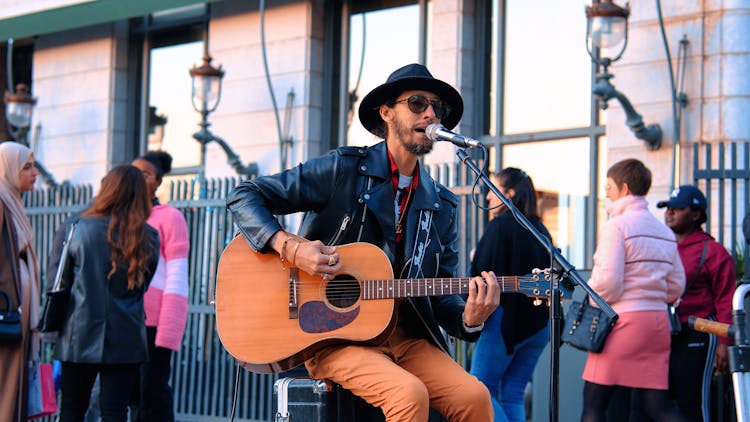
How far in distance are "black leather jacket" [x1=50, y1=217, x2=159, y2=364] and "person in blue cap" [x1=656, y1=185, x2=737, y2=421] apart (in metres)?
3.41

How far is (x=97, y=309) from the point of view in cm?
710

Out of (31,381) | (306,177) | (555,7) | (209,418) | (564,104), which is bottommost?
(209,418)

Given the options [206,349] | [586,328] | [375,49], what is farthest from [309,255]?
[375,49]

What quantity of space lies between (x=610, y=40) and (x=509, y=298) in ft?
10.8

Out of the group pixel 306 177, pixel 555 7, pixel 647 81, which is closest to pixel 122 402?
pixel 306 177

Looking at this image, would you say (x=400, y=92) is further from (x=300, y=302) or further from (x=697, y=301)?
(x=697, y=301)

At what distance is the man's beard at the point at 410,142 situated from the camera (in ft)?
18.7

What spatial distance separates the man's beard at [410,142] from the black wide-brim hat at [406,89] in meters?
0.19

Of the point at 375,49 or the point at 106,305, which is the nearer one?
the point at 106,305

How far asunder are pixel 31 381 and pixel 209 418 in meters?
3.86

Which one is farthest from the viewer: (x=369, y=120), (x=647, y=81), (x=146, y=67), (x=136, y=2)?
(x=146, y=67)

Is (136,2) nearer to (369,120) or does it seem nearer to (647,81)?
(647,81)

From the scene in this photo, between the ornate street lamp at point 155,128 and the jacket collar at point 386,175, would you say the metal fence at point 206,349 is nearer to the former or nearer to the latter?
the ornate street lamp at point 155,128

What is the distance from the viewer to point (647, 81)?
404 inches
